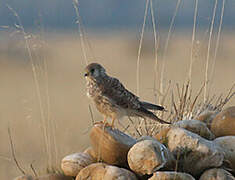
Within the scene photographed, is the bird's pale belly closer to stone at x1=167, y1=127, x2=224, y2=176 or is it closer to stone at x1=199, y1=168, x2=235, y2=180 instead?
stone at x1=167, y1=127, x2=224, y2=176

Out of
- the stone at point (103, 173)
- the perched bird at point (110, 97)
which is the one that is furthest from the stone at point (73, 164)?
the perched bird at point (110, 97)

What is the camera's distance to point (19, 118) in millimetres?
7652

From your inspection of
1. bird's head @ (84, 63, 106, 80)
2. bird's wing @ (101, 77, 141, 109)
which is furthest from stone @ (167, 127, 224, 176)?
bird's head @ (84, 63, 106, 80)

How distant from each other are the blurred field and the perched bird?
0.36 meters

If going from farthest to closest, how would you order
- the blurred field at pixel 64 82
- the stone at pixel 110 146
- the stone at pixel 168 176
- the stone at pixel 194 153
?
the blurred field at pixel 64 82
the stone at pixel 110 146
the stone at pixel 194 153
the stone at pixel 168 176

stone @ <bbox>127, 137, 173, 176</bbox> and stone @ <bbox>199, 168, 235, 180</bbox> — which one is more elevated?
stone @ <bbox>127, 137, 173, 176</bbox>

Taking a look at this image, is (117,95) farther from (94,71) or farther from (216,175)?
(216,175)

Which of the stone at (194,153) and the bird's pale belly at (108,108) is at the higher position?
the bird's pale belly at (108,108)

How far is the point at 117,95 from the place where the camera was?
3.35m

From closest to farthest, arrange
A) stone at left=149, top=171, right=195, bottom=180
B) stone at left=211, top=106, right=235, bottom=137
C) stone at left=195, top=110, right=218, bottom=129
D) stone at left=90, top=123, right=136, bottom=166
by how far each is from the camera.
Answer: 1. stone at left=149, top=171, right=195, bottom=180
2. stone at left=90, top=123, right=136, bottom=166
3. stone at left=211, top=106, right=235, bottom=137
4. stone at left=195, top=110, right=218, bottom=129

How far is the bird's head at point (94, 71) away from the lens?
10.8 ft

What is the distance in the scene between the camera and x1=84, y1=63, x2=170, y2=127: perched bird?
333 centimetres

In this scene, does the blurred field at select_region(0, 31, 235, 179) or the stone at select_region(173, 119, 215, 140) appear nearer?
the stone at select_region(173, 119, 215, 140)

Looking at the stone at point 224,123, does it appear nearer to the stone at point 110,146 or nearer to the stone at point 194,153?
the stone at point 194,153
